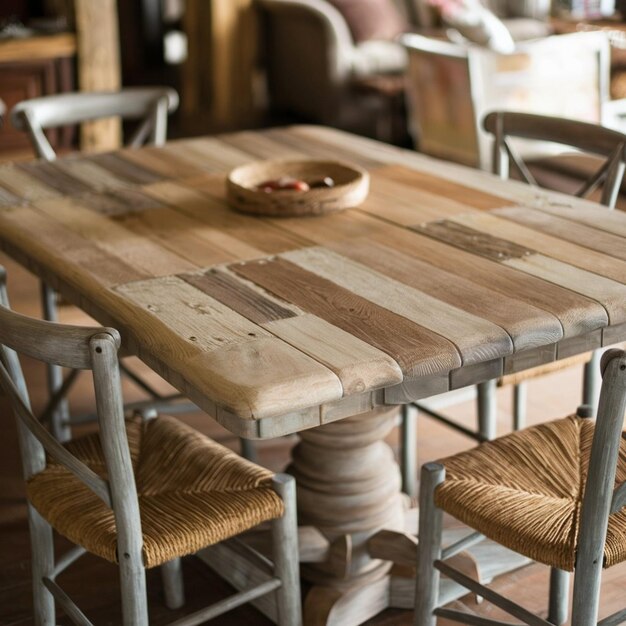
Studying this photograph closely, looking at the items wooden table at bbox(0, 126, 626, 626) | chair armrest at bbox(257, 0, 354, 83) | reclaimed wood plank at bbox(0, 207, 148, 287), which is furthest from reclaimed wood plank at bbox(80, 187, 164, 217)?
chair armrest at bbox(257, 0, 354, 83)

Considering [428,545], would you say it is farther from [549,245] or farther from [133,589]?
[549,245]

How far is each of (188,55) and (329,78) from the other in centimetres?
136

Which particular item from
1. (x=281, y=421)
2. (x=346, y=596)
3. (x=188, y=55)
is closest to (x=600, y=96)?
(x=346, y=596)

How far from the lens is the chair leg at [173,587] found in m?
2.18

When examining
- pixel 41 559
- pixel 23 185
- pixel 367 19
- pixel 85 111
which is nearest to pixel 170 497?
pixel 41 559

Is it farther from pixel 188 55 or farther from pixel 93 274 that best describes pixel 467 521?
pixel 188 55

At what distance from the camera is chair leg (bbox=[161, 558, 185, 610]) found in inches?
85.9

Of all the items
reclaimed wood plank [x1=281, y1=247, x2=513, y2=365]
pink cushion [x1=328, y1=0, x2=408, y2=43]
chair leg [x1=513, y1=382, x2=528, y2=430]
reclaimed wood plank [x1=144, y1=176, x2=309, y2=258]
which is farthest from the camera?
pink cushion [x1=328, y1=0, x2=408, y2=43]

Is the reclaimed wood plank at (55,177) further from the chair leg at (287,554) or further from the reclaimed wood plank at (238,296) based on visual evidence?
the chair leg at (287,554)

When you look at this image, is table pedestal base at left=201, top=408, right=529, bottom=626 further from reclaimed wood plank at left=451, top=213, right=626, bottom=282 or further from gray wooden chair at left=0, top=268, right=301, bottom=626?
reclaimed wood plank at left=451, top=213, right=626, bottom=282

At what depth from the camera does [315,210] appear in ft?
7.31

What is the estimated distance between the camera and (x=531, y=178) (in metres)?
2.66

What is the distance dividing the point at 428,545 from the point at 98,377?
662 millimetres

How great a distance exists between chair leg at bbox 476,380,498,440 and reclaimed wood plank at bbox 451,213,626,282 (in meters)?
0.45
